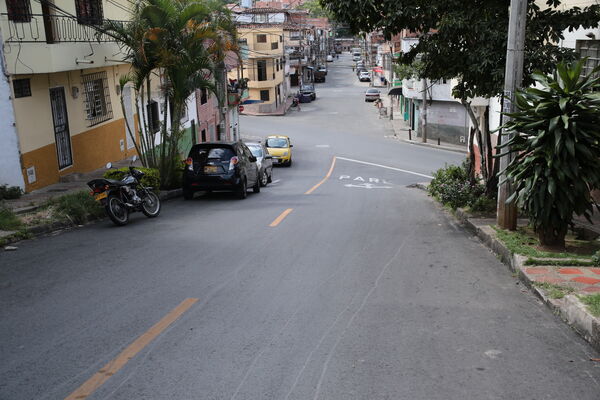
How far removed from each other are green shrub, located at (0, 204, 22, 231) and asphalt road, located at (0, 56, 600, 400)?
736mm

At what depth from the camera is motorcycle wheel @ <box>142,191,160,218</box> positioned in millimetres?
13641

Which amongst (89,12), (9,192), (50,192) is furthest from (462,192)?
(89,12)

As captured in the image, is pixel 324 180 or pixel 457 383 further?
pixel 324 180

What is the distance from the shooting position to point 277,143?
120 feet

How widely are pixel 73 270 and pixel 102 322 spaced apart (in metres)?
Result: 2.49

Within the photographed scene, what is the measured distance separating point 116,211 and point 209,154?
5219 mm

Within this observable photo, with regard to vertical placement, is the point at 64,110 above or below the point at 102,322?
above

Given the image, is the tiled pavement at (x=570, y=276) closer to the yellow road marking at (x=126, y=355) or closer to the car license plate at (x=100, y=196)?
the yellow road marking at (x=126, y=355)

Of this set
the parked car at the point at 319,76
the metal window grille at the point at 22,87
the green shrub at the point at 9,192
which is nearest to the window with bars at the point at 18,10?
the metal window grille at the point at 22,87

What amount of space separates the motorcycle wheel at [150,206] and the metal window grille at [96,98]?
706 centimetres

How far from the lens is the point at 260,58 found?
219 feet

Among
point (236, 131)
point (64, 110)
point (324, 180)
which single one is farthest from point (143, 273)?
point (236, 131)

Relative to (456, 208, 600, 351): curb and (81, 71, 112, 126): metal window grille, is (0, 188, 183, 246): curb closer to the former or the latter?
(81, 71, 112, 126): metal window grille

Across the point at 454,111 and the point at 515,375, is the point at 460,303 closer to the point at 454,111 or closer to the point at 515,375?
the point at 515,375
